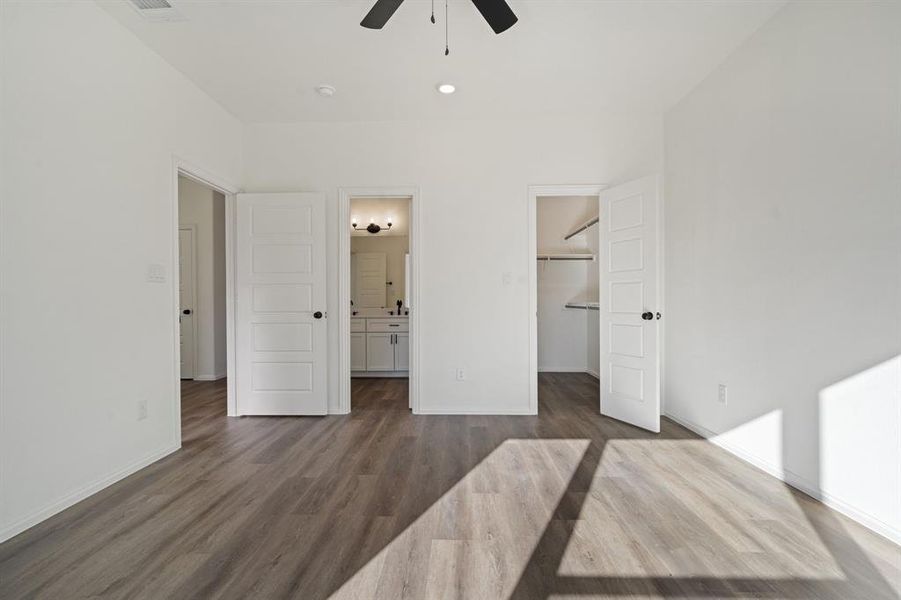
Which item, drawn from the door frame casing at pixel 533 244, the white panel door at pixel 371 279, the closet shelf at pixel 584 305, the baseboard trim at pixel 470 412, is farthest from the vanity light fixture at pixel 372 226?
the baseboard trim at pixel 470 412

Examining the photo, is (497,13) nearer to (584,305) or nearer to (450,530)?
(450,530)

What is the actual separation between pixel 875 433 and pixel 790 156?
1521 mm

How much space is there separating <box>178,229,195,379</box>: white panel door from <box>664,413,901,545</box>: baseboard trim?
585 cm

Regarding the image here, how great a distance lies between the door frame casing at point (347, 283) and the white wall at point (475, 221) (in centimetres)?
6

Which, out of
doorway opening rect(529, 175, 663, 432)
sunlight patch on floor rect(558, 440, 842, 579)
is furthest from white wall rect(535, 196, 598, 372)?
sunlight patch on floor rect(558, 440, 842, 579)

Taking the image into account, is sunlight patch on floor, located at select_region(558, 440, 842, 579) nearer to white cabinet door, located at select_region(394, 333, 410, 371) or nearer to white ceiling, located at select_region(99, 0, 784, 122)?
white ceiling, located at select_region(99, 0, 784, 122)

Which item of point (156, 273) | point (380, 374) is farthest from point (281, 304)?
point (380, 374)

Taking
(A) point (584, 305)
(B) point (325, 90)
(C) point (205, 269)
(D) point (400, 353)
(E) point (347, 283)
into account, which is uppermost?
(B) point (325, 90)

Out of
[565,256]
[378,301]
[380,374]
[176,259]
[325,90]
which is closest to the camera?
[176,259]

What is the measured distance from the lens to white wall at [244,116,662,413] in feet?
12.0

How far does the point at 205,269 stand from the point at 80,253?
10.7 feet

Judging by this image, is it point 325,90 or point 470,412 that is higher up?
point 325,90

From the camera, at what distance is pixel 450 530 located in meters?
1.78

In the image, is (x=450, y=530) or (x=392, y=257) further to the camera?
(x=392, y=257)
